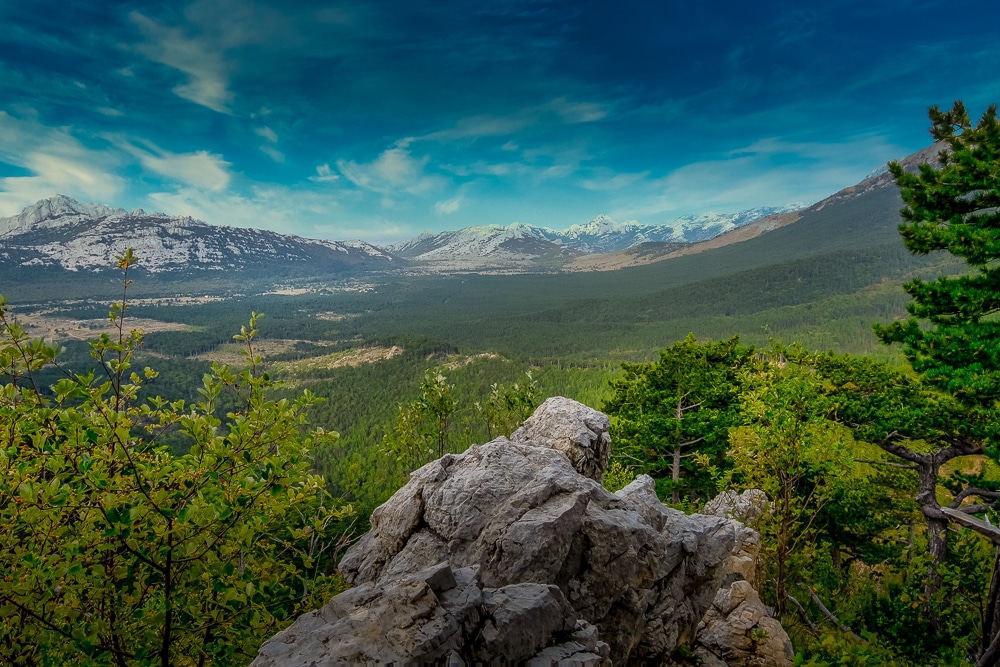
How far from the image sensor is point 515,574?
31.5 ft

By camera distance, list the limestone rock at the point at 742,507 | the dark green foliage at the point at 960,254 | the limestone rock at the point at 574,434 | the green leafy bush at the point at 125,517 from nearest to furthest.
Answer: the green leafy bush at the point at 125,517
the dark green foliage at the point at 960,254
the limestone rock at the point at 574,434
the limestone rock at the point at 742,507

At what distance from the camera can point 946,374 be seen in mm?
12695

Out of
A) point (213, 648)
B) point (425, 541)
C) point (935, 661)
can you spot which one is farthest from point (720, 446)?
point (213, 648)

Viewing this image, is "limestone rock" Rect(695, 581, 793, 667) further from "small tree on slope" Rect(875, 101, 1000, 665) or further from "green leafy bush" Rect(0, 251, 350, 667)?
"green leafy bush" Rect(0, 251, 350, 667)

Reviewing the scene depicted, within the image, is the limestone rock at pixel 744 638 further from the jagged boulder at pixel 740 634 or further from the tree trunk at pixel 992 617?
the tree trunk at pixel 992 617

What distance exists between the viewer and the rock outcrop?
6465 millimetres

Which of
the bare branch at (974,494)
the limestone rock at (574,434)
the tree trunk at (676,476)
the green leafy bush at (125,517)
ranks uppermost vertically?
the green leafy bush at (125,517)

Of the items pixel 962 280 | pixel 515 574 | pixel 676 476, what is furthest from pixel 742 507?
pixel 515 574

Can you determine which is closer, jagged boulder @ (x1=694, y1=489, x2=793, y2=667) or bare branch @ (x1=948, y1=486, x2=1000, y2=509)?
jagged boulder @ (x1=694, y1=489, x2=793, y2=667)

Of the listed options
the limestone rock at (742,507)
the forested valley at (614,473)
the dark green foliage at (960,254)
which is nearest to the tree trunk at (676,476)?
the forested valley at (614,473)

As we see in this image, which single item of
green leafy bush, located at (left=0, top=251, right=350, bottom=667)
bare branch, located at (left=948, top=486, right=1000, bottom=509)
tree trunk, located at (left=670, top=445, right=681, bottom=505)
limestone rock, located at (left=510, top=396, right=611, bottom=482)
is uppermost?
green leafy bush, located at (left=0, top=251, right=350, bottom=667)

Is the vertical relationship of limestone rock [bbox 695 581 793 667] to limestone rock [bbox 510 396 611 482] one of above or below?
below

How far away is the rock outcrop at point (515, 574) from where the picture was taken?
646cm

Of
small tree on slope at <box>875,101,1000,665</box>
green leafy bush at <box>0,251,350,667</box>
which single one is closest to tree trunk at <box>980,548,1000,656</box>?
small tree on slope at <box>875,101,1000,665</box>
